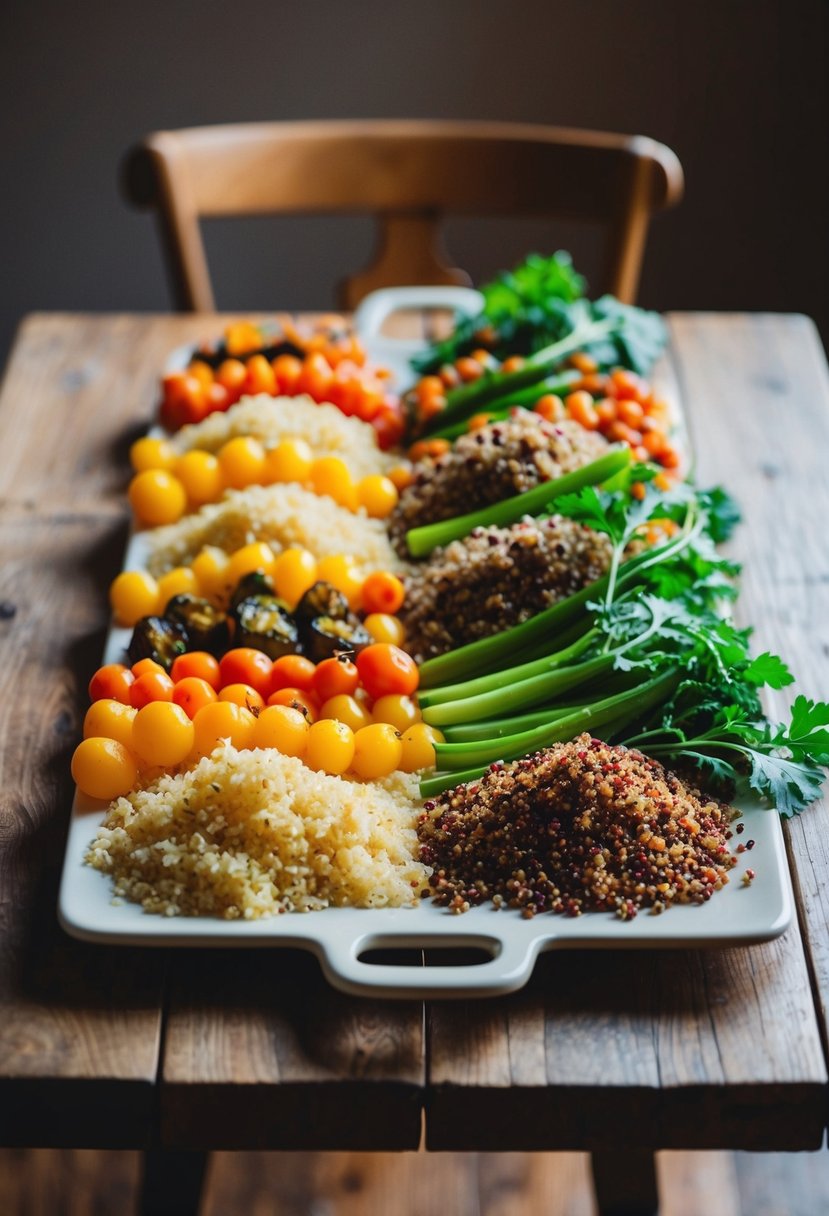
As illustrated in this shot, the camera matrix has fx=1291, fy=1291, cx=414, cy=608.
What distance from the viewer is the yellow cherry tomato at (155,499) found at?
5.72 ft

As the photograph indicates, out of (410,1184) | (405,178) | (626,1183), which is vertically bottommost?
(410,1184)

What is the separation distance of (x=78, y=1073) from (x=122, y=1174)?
1207mm

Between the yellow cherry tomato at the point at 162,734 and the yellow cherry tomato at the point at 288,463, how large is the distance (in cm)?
52

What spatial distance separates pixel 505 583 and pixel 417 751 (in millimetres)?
268

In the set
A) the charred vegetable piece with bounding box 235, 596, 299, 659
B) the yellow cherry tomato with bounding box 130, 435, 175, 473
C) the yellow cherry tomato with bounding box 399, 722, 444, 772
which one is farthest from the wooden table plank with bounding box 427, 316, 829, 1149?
the yellow cherry tomato with bounding box 130, 435, 175, 473

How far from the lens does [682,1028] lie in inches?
44.8

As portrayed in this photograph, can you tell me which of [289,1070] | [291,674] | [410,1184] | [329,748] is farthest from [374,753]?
[410,1184]

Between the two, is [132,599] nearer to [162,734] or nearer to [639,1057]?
[162,734]

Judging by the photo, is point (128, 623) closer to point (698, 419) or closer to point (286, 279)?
point (698, 419)

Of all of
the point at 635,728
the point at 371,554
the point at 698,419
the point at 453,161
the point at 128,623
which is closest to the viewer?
the point at 635,728

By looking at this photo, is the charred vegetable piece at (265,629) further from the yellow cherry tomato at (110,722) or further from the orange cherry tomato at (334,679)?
the yellow cherry tomato at (110,722)

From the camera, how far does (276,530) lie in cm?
164

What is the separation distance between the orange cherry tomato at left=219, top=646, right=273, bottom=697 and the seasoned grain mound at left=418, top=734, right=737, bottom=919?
0.28 metres

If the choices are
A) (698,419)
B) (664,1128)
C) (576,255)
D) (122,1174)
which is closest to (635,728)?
(664,1128)
